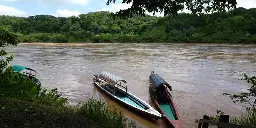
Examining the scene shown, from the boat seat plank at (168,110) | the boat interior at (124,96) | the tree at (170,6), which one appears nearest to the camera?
the tree at (170,6)

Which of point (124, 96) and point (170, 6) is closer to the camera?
point (170, 6)

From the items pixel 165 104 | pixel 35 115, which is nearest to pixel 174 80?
pixel 165 104

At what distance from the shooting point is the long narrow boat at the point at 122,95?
51.9 feet

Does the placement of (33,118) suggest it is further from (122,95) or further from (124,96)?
(122,95)

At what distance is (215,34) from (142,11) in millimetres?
78833

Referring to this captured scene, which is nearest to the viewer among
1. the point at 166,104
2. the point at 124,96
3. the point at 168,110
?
the point at 168,110

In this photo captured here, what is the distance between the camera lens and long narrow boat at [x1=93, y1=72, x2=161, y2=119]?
1583cm

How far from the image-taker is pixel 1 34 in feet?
32.6

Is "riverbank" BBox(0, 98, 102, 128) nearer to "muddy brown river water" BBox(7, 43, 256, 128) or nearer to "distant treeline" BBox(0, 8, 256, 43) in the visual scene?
"muddy brown river water" BBox(7, 43, 256, 128)

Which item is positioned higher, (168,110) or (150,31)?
(150,31)

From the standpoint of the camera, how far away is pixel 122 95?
19.5 meters

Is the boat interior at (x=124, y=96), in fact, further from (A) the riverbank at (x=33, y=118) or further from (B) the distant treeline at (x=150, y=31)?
(B) the distant treeline at (x=150, y=31)

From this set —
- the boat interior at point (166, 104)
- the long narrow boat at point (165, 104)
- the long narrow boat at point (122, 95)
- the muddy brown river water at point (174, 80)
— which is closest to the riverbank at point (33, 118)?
the long narrow boat at point (165, 104)

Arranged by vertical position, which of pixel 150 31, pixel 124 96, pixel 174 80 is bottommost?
pixel 174 80
